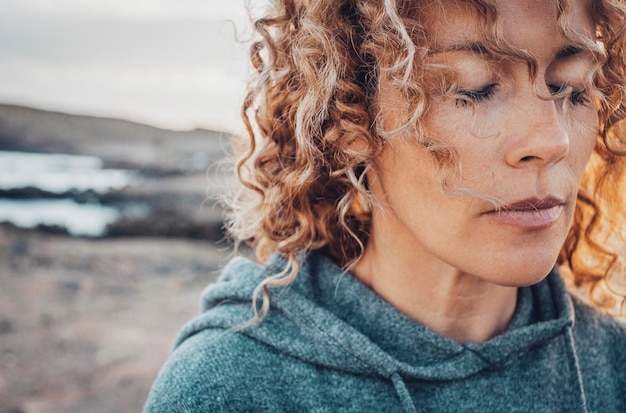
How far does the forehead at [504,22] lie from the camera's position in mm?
1266

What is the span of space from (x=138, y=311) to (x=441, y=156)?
18.5ft

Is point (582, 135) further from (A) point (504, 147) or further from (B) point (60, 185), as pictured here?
(B) point (60, 185)

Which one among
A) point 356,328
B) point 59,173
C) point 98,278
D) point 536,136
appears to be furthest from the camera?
point 59,173

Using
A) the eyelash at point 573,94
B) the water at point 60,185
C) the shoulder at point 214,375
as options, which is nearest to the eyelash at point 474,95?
the eyelash at point 573,94

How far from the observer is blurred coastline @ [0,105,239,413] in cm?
480

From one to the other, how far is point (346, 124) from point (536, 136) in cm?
42

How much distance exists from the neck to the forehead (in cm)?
57

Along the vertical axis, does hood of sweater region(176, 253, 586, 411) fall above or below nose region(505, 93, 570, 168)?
below

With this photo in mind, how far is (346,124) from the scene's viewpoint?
142 centimetres

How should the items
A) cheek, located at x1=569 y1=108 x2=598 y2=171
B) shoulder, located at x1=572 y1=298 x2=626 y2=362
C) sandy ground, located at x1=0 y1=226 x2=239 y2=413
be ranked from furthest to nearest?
sandy ground, located at x1=0 y1=226 x2=239 y2=413 → shoulder, located at x1=572 y1=298 x2=626 y2=362 → cheek, located at x1=569 y1=108 x2=598 y2=171

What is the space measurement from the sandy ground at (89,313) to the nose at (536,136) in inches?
80.6

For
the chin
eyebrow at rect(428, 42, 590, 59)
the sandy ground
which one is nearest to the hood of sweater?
the chin

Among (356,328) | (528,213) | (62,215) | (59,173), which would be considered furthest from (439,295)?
(59,173)

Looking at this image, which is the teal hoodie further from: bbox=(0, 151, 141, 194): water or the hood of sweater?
bbox=(0, 151, 141, 194): water
